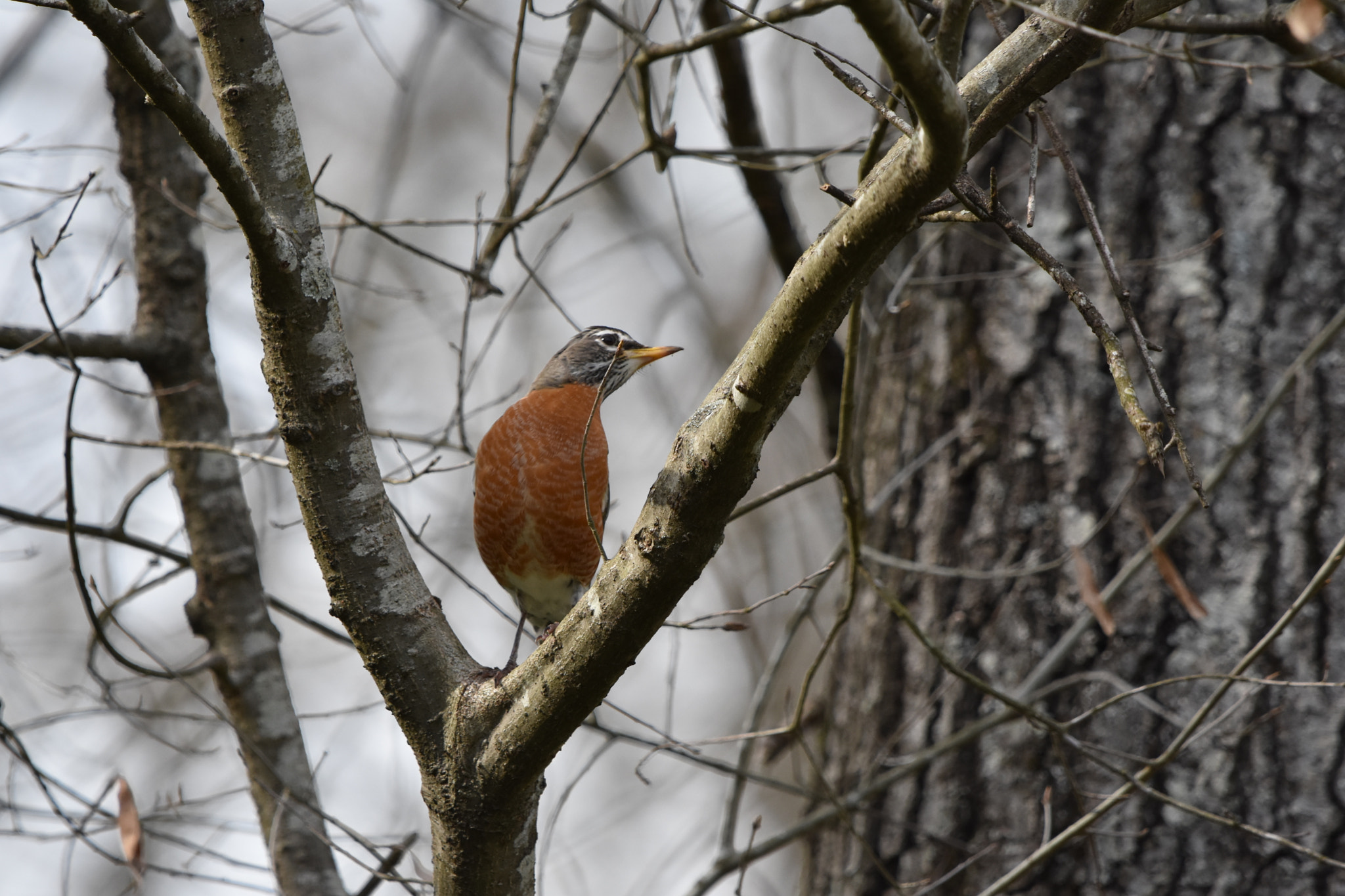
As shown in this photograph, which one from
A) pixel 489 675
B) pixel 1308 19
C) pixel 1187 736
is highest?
pixel 1308 19

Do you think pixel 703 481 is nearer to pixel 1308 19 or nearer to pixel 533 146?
pixel 1308 19

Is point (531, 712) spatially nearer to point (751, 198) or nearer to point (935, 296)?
point (751, 198)

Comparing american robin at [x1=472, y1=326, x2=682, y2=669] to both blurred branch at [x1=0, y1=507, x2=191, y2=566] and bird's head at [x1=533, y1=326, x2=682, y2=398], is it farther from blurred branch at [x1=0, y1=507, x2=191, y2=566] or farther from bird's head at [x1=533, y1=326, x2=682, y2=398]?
blurred branch at [x1=0, y1=507, x2=191, y2=566]

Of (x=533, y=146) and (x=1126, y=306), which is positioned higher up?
(x=533, y=146)

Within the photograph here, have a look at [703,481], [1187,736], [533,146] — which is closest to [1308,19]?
[703,481]

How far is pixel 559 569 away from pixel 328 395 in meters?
2.02

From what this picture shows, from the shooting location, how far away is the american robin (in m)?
3.84

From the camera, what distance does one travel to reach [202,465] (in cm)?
341

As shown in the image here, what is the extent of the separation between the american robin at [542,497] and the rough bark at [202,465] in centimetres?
91

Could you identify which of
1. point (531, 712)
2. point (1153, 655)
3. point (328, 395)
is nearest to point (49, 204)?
point (328, 395)

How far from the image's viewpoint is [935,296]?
437cm

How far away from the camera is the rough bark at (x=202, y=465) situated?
3.26 meters

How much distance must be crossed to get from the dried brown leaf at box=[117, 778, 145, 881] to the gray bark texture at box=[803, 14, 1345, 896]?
234cm

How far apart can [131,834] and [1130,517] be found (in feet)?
11.4
